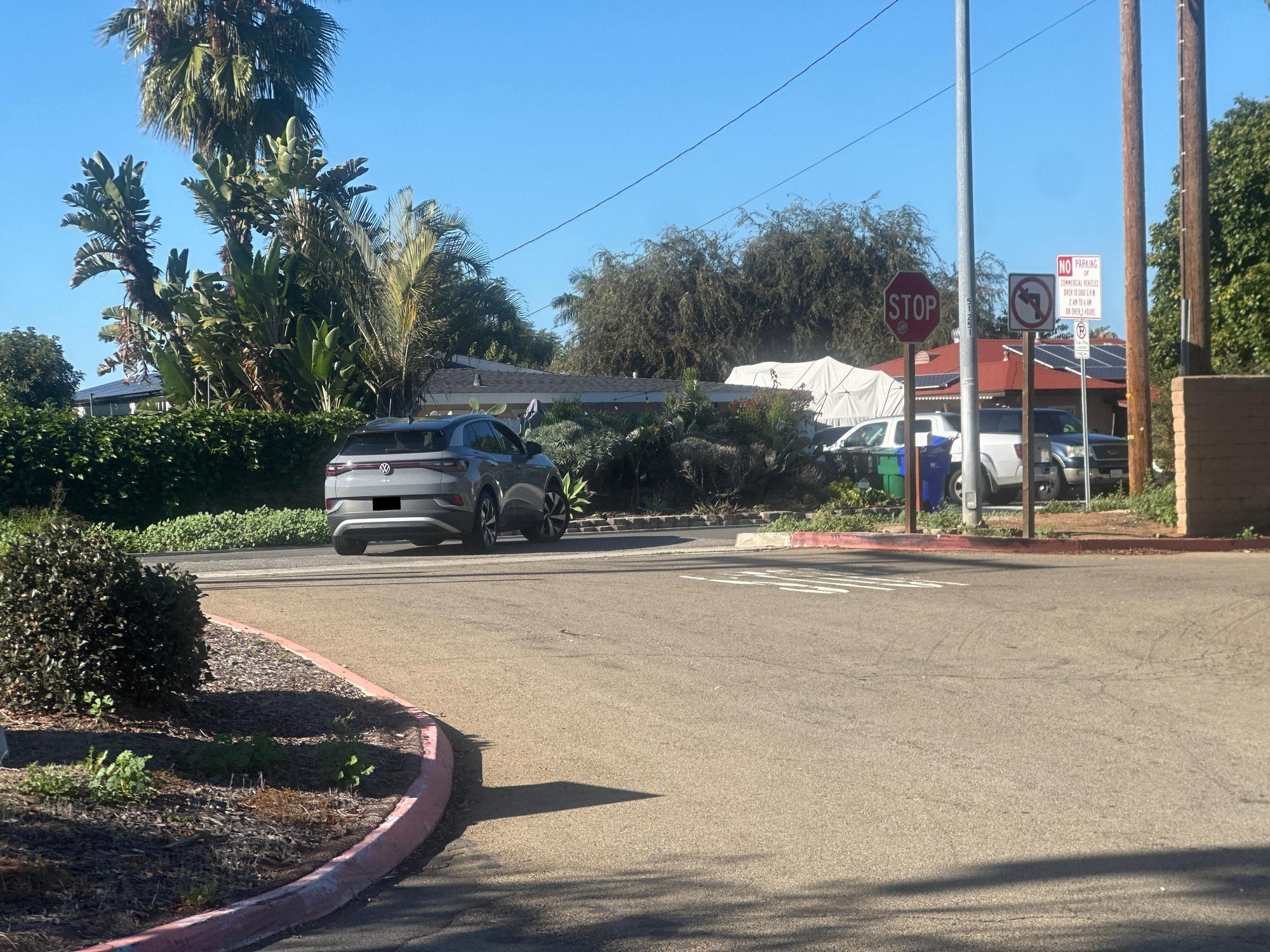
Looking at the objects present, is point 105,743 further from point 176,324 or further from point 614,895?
point 176,324

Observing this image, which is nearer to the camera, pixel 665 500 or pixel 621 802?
pixel 621 802

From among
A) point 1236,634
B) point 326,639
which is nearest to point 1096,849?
point 1236,634

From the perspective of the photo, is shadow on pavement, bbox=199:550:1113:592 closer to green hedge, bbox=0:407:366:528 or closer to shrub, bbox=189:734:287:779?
shrub, bbox=189:734:287:779

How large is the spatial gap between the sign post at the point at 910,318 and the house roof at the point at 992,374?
1428cm

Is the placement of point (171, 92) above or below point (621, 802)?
Result: above

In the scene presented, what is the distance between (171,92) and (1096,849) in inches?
1358

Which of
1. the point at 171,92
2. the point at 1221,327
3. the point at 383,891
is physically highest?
the point at 171,92

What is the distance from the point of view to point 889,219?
5422cm

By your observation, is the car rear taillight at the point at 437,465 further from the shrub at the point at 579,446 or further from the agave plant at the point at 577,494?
the shrub at the point at 579,446

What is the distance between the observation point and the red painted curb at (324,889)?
156 inches

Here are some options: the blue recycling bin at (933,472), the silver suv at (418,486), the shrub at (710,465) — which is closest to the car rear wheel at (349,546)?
the silver suv at (418,486)

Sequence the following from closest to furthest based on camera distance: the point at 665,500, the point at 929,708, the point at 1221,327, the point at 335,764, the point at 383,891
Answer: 1. the point at 383,891
2. the point at 335,764
3. the point at 929,708
4. the point at 665,500
5. the point at 1221,327

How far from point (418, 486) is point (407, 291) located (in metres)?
8.42

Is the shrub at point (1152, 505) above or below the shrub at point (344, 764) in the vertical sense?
above
